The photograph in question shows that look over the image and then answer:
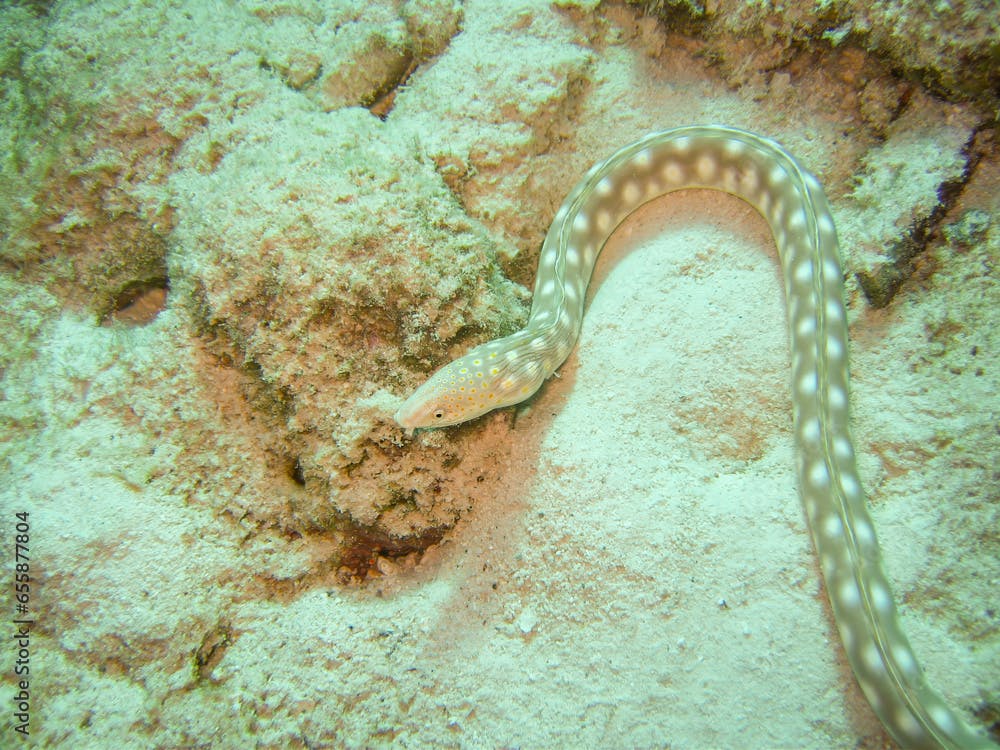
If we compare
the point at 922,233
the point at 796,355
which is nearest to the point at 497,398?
the point at 796,355

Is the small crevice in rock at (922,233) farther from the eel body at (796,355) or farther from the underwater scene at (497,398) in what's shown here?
the eel body at (796,355)

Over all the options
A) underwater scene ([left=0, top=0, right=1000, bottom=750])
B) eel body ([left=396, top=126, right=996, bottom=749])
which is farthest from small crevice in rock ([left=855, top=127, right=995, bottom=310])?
eel body ([left=396, top=126, right=996, bottom=749])

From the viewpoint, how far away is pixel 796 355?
2523 mm

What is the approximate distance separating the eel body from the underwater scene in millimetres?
18

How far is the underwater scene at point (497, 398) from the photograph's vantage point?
6.90ft

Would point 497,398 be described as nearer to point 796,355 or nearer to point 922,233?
point 796,355

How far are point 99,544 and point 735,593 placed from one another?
124 inches

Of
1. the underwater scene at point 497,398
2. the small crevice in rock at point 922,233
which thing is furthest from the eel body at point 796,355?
the small crevice in rock at point 922,233

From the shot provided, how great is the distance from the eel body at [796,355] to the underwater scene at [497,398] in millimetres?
18

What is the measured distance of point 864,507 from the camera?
6.98ft

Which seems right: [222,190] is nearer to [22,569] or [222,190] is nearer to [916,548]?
[22,569]

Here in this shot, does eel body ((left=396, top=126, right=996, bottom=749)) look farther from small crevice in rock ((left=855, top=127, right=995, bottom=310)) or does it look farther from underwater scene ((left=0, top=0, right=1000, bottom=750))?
small crevice in rock ((left=855, top=127, right=995, bottom=310))

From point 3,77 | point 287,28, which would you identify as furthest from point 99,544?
point 287,28

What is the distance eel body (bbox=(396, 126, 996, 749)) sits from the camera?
71.4 inches
